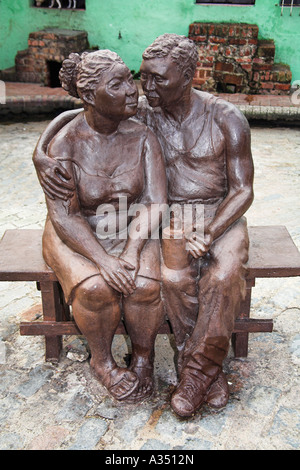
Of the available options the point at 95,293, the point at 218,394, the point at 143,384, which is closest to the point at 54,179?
the point at 95,293

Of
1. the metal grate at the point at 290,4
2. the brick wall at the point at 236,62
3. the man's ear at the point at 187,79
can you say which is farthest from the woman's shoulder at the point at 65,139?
the metal grate at the point at 290,4

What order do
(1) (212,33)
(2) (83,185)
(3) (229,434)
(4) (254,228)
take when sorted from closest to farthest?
1. (3) (229,434)
2. (2) (83,185)
3. (4) (254,228)
4. (1) (212,33)

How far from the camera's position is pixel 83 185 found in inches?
129

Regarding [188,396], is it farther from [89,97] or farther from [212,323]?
[89,97]

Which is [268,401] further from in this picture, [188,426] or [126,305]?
[126,305]

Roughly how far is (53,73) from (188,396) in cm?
822

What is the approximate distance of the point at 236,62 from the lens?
903cm

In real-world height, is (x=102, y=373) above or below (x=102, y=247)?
below

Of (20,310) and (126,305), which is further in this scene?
(20,310)

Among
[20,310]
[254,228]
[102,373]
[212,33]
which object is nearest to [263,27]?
[212,33]

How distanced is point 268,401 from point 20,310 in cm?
194

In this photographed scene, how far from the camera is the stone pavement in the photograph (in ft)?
9.94

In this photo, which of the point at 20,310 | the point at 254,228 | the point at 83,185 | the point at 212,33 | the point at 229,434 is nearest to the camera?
the point at 229,434

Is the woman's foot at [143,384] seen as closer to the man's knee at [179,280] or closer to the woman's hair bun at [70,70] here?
the man's knee at [179,280]
